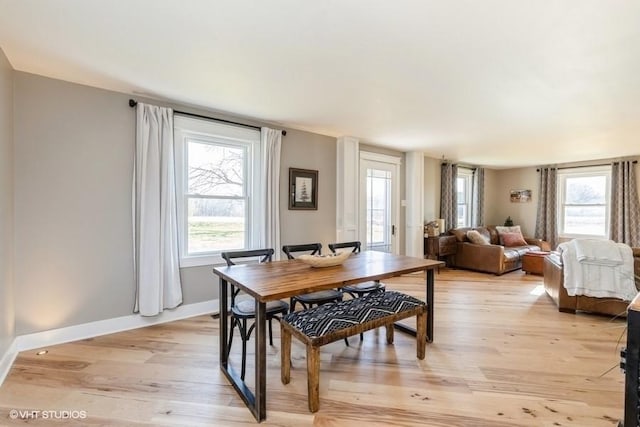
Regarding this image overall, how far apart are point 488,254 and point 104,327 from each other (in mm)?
5904

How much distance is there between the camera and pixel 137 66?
7.63ft

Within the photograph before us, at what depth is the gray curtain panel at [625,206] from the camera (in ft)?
18.7

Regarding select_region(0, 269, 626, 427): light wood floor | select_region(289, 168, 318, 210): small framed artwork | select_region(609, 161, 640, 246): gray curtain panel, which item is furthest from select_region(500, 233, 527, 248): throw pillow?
select_region(289, 168, 318, 210): small framed artwork

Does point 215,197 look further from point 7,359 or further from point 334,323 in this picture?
point 334,323

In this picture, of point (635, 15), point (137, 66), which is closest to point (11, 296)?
point (137, 66)

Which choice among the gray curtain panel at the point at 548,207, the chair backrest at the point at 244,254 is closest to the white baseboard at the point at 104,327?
the chair backrest at the point at 244,254

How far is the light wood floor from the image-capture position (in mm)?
1716

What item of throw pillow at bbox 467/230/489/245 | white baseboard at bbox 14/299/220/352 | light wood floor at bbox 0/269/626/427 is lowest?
light wood floor at bbox 0/269/626/427

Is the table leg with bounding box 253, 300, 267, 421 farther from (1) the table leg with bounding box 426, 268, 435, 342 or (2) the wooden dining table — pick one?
(1) the table leg with bounding box 426, 268, 435, 342

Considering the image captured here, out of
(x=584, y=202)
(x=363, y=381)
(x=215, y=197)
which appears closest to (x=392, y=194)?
(x=215, y=197)

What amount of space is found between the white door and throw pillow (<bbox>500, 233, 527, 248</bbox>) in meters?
2.78

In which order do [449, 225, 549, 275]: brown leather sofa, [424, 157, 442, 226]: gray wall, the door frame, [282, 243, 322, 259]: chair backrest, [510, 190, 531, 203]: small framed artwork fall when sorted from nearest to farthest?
[282, 243, 322, 259]: chair backrest → the door frame → [449, 225, 549, 275]: brown leather sofa → [424, 157, 442, 226]: gray wall → [510, 190, 531, 203]: small framed artwork

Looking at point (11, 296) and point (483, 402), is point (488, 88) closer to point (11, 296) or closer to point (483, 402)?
point (483, 402)

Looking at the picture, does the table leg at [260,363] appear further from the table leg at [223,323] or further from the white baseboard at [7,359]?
the white baseboard at [7,359]
